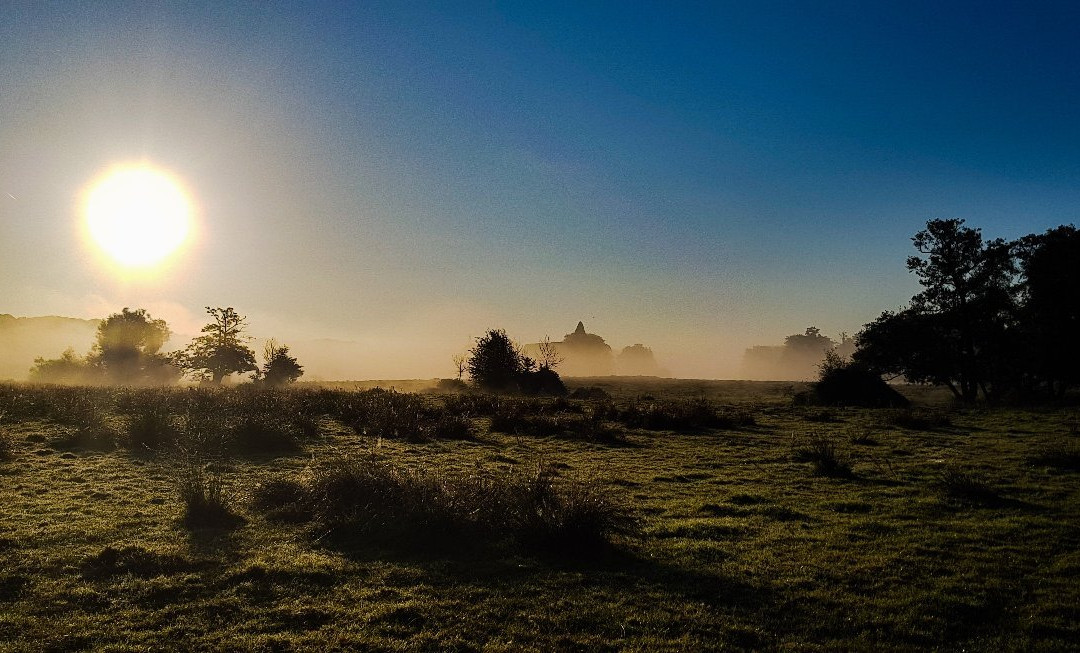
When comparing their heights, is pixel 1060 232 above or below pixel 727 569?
above

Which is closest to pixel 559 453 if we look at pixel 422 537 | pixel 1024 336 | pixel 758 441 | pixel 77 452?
pixel 758 441

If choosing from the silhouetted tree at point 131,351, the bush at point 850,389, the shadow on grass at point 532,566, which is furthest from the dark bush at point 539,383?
the silhouetted tree at point 131,351

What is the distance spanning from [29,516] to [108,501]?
129 cm

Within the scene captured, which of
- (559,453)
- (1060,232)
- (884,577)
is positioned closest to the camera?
(884,577)

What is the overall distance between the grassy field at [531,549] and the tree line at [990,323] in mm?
20953

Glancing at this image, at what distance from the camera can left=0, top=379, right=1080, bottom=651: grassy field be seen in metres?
5.90

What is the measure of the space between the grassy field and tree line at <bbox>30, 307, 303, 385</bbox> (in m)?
48.9

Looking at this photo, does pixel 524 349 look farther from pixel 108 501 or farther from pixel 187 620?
pixel 187 620

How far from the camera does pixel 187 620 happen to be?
6.04 metres

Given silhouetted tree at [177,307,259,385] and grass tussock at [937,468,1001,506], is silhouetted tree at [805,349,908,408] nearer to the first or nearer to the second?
grass tussock at [937,468,1001,506]

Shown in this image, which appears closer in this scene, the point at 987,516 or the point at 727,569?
the point at 727,569

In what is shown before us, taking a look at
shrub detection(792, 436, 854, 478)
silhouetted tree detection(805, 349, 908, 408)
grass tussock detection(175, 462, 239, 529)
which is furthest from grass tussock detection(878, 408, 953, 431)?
grass tussock detection(175, 462, 239, 529)

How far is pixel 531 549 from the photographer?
27.7 feet

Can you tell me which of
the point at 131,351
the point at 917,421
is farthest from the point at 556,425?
the point at 131,351
